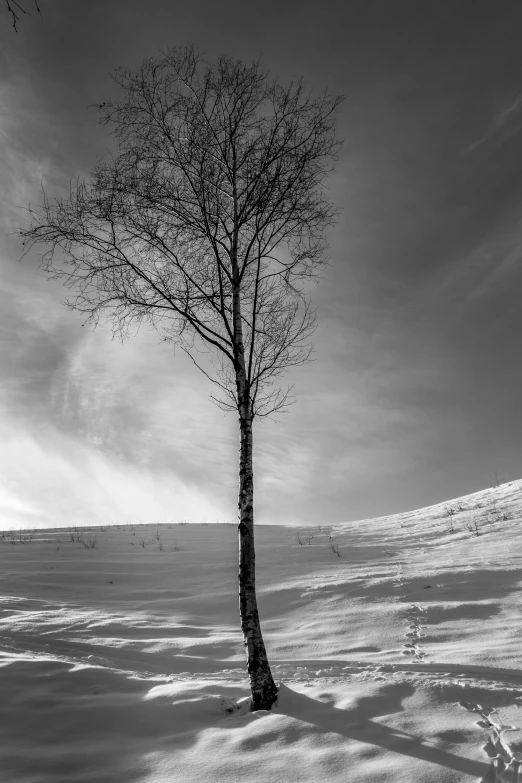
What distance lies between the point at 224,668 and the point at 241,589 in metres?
1.47

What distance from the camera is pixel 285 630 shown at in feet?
20.9

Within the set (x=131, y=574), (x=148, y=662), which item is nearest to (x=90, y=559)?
(x=131, y=574)

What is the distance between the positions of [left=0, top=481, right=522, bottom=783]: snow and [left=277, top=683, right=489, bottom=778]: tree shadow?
15mm

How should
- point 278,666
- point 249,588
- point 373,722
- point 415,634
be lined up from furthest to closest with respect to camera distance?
point 415,634, point 278,666, point 249,588, point 373,722

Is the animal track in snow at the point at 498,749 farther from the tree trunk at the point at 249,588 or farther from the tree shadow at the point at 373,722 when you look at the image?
the tree trunk at the point at 249,588

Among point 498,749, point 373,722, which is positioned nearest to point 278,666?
point 373,722

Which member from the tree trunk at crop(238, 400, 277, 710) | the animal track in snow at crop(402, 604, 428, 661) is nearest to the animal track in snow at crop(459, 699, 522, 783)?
the animal track in snow at crop(402, 604, 428, 661)

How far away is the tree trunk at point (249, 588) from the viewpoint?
4.06 meters

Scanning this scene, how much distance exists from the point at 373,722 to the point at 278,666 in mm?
1737

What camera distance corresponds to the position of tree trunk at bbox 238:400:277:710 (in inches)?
160

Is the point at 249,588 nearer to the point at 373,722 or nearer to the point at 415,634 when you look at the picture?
the point at 373,722

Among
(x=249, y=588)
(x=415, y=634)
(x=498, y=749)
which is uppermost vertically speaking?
(x=249, y=588)

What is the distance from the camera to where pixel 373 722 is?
11.6 ft

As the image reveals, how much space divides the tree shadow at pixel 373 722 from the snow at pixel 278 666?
0.01m
